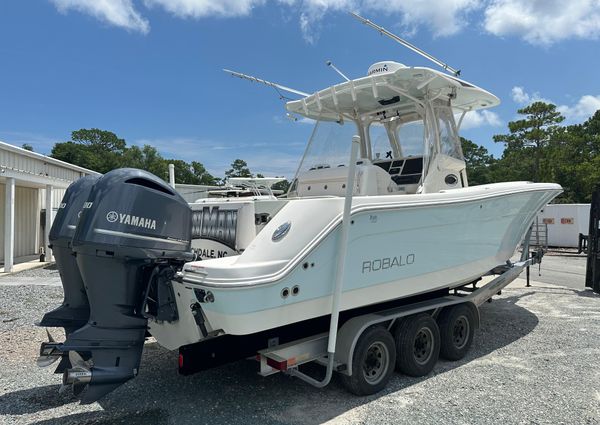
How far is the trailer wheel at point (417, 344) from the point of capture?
4270mm

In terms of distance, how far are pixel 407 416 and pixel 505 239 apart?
272cm

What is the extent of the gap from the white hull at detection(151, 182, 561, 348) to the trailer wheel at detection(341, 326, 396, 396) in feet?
1.19

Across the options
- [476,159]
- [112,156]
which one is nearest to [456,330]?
[476,159]

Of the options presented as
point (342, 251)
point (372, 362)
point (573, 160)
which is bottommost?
point (372, 362)

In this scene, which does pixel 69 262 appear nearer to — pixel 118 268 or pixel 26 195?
pixel 118 268

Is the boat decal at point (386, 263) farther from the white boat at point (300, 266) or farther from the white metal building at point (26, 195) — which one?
the white metal building at point (26, 195)

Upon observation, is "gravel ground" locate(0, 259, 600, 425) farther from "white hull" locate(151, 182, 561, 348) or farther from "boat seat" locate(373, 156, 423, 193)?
"boat seat" locate(373, 156, 423, 193)

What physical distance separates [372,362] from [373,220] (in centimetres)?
137

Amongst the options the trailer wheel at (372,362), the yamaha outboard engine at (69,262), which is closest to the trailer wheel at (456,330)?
the trailer wheel at (372,362)

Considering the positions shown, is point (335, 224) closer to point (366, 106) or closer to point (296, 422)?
point (296, 422)

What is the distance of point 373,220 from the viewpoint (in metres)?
3.65

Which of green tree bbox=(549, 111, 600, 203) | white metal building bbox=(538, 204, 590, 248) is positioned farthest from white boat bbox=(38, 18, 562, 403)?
green tree bbox=(549, 111, 600, 203)

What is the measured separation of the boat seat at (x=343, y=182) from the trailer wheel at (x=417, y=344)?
4.37ft

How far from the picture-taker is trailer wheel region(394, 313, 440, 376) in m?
4.27
